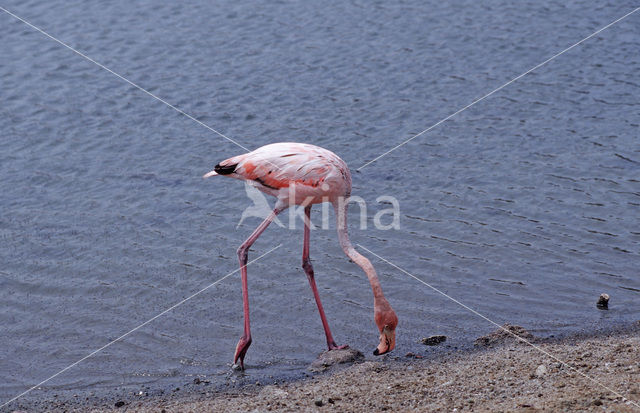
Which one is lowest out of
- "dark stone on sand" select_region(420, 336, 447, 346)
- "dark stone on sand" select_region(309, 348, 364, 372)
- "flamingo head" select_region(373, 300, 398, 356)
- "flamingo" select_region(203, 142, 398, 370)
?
"dark stone on sand" select_region(420, 336, 447, 346)

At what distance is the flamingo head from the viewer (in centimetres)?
744

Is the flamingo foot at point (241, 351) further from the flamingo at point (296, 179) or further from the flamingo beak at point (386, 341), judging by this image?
the flamingo beak at point (386, 341)

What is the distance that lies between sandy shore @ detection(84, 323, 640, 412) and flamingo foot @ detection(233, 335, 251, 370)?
571mm

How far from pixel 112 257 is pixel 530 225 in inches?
210

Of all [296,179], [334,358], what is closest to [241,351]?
[334,358]

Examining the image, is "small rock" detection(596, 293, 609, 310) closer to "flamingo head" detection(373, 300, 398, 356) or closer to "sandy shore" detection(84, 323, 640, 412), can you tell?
"sandy shore" detection(84, 323, 640, 412)

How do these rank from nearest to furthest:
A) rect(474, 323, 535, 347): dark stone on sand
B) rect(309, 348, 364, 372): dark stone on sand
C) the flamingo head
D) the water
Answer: the flamingo head
rect(309, 348, 364, 372): dark stone on sand
rect(474, 323, 535, 347): dark stone on sand
the water

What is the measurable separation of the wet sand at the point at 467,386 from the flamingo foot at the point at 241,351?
0.53 metres

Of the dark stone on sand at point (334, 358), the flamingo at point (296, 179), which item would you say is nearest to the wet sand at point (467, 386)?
the dark stone on sand at point (334, 358)

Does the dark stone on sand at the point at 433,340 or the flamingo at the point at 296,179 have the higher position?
the flamingo at the point at 296,179

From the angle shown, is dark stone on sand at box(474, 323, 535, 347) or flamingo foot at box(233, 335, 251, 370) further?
dark stone on sand at box(474, 323, 535, 347)

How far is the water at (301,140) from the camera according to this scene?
9.14 metres

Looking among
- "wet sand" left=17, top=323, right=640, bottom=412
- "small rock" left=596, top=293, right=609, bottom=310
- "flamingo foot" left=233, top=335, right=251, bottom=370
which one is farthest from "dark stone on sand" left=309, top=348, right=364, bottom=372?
"small rock" left=596, top=293, right=609, bottom=310

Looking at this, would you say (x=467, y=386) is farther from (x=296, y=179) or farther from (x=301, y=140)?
(x=301, y=140)
